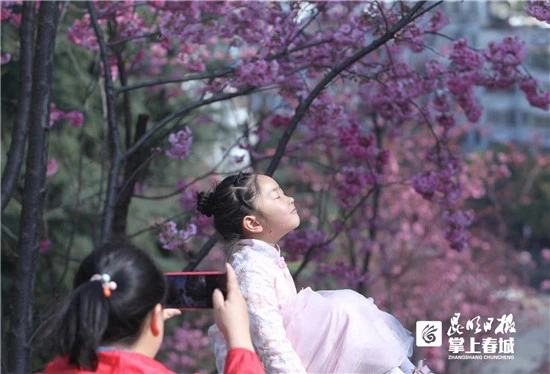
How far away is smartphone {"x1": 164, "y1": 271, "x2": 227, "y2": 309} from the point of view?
180 centimetres

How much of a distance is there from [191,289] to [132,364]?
201 millimetres

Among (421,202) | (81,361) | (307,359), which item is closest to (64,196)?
(421,202)

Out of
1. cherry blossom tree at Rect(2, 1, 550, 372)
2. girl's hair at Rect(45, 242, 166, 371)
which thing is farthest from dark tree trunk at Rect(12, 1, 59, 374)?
girl's hair at Rect(45, 242, 166, 371)

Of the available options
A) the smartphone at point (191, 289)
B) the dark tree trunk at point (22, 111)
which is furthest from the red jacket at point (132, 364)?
the dark tree trunk at point (22, 111)

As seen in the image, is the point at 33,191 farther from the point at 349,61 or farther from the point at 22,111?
the point at 349,61

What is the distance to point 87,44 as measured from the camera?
14.4 feet

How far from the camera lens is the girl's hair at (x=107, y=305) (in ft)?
5.41

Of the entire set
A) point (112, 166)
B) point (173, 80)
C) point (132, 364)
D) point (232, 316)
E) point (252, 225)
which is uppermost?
point (173, 80)

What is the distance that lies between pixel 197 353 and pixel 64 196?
2.24 meters

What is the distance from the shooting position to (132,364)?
1680 mm

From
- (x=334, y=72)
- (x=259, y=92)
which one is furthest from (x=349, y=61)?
(x=259, y=92)

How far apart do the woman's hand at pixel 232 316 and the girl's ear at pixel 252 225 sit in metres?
0.61

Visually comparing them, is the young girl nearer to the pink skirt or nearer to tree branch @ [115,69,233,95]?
the pink skirt

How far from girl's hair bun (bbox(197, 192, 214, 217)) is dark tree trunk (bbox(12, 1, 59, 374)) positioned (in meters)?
0.92
